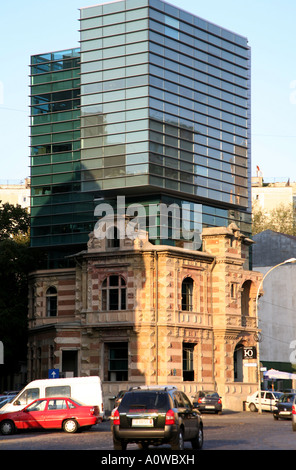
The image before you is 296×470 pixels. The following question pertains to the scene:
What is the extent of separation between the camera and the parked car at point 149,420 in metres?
22.5

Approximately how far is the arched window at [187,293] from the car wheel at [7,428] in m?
26.8

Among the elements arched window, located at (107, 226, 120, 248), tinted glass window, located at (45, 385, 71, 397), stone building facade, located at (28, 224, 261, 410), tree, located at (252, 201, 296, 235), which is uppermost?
tree, located at (252, 201, 296, 235)

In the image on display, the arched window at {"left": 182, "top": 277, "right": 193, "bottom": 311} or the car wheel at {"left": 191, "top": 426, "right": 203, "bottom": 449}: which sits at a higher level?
the arched window at {"left": 182, "top": 277, "right": 193, "bottom": 311}

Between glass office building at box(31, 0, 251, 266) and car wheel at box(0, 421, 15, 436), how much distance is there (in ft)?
105

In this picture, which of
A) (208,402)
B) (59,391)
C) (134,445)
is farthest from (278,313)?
(134,445)

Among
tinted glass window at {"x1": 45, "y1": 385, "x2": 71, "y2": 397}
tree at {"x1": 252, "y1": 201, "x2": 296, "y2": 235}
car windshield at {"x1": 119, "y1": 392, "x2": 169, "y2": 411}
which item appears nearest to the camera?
car windshield at {"x1": 119, "y1": 392, "x2": 169, "y2": 411}

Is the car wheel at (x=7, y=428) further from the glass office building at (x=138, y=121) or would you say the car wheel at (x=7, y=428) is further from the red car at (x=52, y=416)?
the glass office building at (x=138, y=121)

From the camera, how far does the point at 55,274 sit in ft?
208

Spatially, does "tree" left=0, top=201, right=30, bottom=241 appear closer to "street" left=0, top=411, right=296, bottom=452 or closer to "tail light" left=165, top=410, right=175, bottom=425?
"street" left=0, top=411, right=296, bottom=452

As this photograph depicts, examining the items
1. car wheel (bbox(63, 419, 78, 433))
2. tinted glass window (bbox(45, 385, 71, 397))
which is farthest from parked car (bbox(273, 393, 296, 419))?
car wheel (bbox(63, 419, 78, 433))

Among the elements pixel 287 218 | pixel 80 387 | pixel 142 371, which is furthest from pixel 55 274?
pixel 287 218

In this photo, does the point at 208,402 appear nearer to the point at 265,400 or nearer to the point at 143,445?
the point at 265,400

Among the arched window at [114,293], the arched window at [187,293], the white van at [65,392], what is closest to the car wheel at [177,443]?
the white van at [65,392]

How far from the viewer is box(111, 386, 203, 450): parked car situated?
22516 mm
